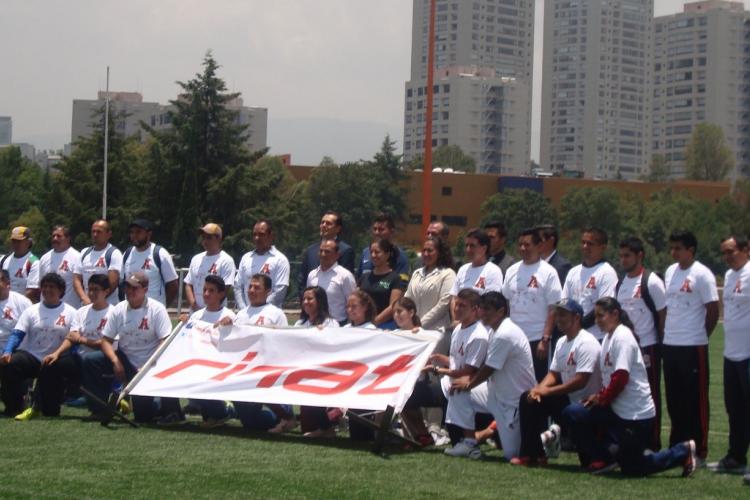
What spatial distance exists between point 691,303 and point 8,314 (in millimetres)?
6592

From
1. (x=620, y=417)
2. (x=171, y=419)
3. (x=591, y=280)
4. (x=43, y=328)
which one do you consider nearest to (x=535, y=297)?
(x=591, y=280)

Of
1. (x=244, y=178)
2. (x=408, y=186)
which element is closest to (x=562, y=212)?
(x=408, y=186)

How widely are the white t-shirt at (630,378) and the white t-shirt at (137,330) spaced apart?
4.41 meters

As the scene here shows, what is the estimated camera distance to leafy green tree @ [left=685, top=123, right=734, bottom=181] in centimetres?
12525

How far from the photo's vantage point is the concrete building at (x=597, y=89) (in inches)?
6757

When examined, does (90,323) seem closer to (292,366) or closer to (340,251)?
(292,366)

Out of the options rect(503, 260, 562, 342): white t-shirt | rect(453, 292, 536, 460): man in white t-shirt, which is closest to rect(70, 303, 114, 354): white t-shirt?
rect(453, 292, 536, 460): man in white t-shirt

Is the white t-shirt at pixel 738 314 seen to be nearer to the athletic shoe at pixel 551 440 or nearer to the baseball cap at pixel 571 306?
the baseball cap at pixel 571 306

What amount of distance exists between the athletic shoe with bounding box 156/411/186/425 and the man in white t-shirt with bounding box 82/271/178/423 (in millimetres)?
573

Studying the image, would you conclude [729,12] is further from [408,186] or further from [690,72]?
[408,186]

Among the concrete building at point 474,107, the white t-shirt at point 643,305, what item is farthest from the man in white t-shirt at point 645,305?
the concrete building at point 474,107

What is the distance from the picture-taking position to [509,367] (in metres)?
9.47

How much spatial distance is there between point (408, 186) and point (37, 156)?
97.6 meters

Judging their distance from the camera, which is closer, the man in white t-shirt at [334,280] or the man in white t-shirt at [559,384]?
the man in white t-shirt at [559,384]
